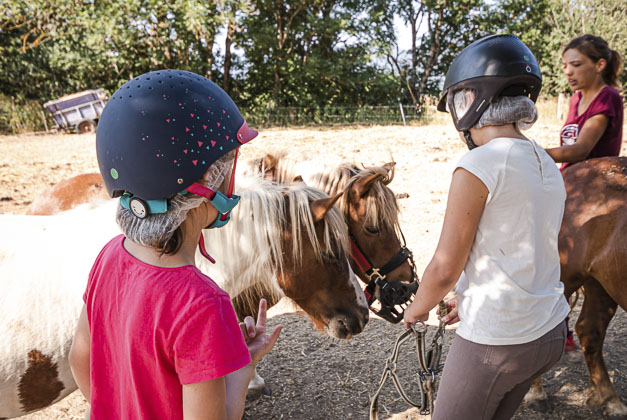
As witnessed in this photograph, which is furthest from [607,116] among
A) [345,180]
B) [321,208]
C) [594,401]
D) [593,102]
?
[321,208]

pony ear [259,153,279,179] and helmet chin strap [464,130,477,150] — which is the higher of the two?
helmet chin strap [464,130,477,150]

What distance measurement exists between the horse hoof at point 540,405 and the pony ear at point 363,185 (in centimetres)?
195

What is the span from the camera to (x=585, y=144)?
2.87m

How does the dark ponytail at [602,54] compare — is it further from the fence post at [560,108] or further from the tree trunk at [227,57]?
the tree trunk at [227,57]

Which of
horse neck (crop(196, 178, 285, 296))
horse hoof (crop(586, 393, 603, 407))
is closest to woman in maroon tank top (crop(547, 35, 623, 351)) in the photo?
horse hoof (crop(586, 393, 603, 407))

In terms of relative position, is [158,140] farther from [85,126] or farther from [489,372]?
[85,126]

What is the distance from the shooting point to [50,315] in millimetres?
1885

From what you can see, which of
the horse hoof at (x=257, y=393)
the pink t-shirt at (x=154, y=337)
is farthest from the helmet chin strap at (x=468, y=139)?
the horse hoof at (x=257, y=393)

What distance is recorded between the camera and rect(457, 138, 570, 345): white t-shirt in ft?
4.60

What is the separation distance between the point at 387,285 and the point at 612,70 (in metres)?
2.16

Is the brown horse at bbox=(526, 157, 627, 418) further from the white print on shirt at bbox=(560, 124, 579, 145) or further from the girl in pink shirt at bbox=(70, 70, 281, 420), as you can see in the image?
the girl in pink shirt at bbox=(70, 70, 281, 420)

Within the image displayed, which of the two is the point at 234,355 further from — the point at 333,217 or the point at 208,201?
the point at 333,217

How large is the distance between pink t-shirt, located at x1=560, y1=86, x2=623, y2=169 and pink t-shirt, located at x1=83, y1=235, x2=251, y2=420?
2.99 m

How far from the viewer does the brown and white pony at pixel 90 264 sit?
6.10ft
